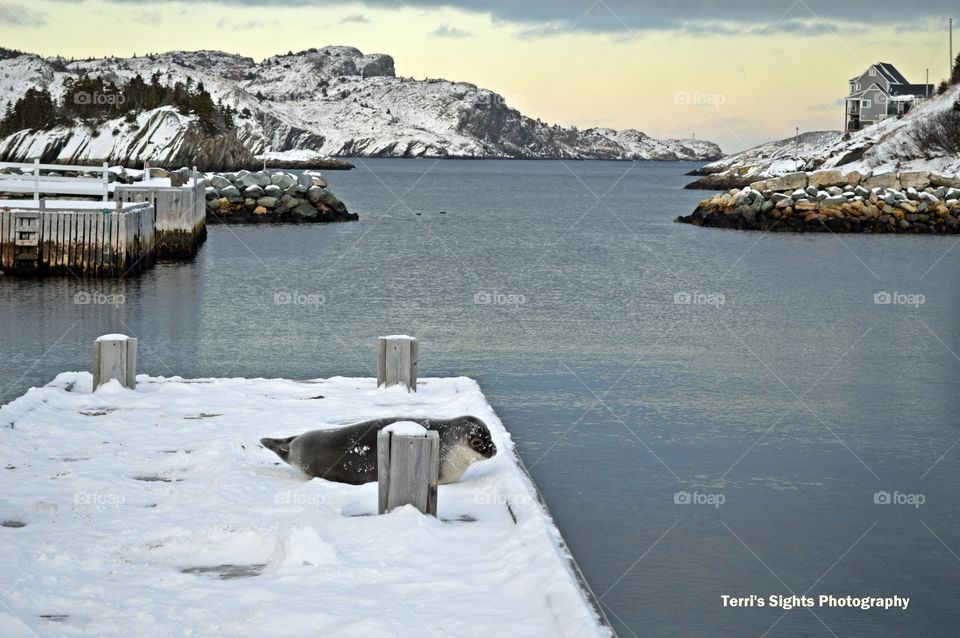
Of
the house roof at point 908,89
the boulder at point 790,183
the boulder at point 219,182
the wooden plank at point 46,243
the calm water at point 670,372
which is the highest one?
the house roof at point 908,89

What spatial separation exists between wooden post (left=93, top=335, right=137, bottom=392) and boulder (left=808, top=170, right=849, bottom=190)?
5272 centimetres

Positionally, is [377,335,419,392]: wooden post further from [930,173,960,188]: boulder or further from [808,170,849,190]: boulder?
[930,173,960,188]: boulder

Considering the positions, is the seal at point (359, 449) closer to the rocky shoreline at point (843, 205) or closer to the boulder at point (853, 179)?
the rocky shoreline at point (843, 205)

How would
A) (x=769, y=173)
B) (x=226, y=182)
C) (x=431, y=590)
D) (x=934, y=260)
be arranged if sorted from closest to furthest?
(x=431, y=590) → (x=934, y=260) → (x=226, y=182) → (x=769, y=173)

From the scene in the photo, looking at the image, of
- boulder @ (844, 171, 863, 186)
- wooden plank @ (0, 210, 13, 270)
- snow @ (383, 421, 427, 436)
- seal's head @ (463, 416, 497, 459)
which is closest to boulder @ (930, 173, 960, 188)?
boulder @ (844, 171, 863, 186)

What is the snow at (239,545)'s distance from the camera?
6.93 metres

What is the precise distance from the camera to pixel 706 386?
1775 centimetres

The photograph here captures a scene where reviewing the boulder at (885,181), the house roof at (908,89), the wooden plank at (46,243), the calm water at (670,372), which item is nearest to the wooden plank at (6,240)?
the wooden plank at (46,243)

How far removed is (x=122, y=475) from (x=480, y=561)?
11.5 ft

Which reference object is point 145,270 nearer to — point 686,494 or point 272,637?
point 686,494

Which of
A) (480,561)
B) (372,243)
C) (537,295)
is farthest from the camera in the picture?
(372,243)

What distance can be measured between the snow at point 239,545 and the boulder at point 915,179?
55269 mm

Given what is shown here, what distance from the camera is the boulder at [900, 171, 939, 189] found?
61.2m

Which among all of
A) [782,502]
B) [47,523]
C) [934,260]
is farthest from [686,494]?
[934,260]
